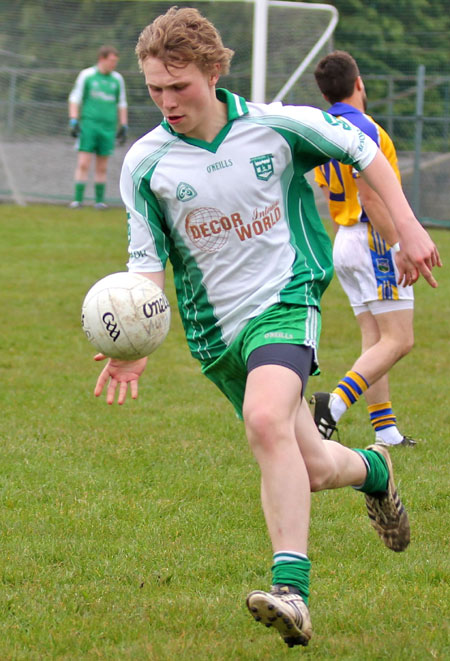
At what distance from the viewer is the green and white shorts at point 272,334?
3793 millimetres

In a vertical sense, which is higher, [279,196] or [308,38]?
[279,196]

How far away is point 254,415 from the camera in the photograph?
11.5 feet

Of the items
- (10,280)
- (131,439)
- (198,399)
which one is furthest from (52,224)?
(131,439)

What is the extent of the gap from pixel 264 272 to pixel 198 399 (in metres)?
3.68

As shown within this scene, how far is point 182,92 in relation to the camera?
384cm

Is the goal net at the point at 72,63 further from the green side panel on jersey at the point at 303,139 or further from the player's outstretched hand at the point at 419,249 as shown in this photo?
the player's outstretched hand at the point at 419,249

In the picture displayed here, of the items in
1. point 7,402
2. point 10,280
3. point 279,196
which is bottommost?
point 10,280

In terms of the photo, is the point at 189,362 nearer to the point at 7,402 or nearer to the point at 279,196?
the point at 7,402

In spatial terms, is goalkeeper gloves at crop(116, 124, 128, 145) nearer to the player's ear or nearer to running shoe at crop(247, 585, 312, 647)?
the player's ear

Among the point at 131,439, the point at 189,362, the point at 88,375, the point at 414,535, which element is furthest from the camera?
the point at 189,362

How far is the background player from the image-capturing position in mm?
6219

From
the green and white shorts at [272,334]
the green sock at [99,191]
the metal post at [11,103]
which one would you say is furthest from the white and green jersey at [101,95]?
the green and white shorts at [272,334]

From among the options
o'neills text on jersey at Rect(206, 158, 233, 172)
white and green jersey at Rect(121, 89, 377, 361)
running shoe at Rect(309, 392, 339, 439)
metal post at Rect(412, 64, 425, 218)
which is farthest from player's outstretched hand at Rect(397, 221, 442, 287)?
metal post at Rect(412, 64, 425, 218)

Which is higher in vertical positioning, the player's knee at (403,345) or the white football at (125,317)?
the white football at (125,317)
